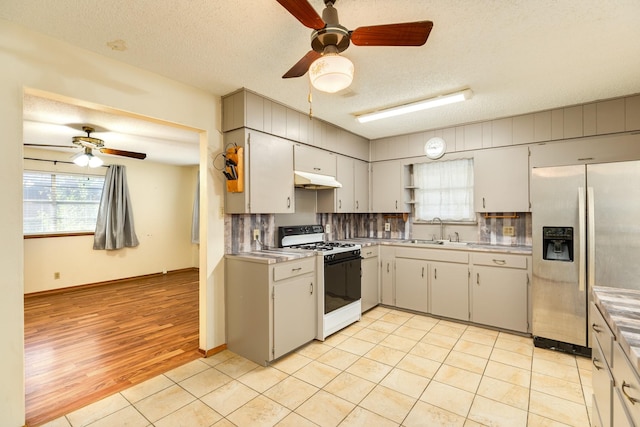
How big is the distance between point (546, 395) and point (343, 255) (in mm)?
2035

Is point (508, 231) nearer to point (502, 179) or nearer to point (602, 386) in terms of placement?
point (502, 179)

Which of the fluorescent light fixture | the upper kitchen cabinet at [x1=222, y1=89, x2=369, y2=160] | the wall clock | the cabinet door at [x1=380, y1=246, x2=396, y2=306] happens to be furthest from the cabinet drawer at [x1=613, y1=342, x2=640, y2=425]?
the wall clock

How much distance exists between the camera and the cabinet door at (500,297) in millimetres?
3232

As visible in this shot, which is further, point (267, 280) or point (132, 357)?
point (132, 357)

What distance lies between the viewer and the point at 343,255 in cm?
343

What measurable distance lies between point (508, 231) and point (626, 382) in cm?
306

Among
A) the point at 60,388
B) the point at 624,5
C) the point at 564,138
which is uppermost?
the point at 624,5

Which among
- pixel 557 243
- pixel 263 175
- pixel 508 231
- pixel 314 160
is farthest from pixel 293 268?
pixel 508 231

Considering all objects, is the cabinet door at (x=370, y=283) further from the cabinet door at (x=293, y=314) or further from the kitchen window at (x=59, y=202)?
the kitchen window at (x=59, y=202)

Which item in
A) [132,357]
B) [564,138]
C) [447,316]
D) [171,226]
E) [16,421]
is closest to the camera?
[16,421]

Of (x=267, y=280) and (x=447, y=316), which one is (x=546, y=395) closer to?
(x=447, y=316)

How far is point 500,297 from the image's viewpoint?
11.0ft

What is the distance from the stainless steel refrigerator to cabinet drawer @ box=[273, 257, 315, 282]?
2.23 m

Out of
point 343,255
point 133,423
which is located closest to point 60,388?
point 133,423
